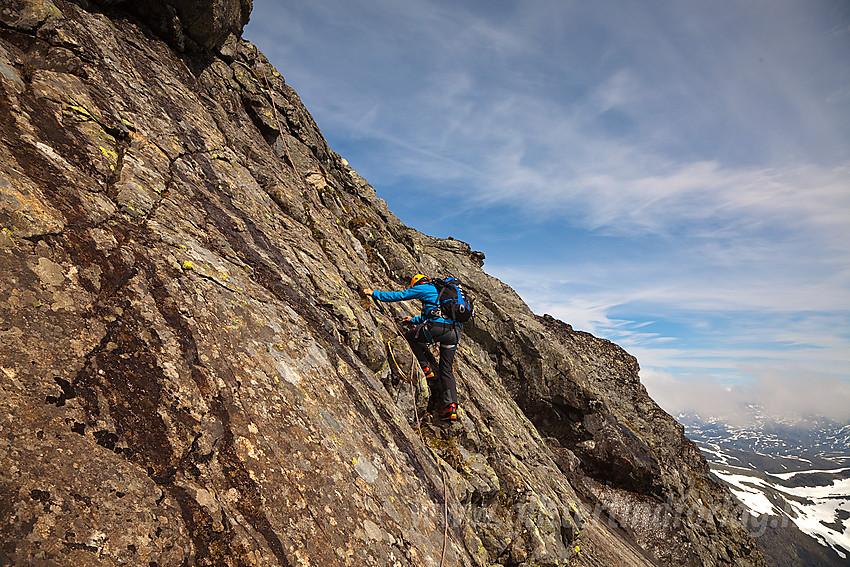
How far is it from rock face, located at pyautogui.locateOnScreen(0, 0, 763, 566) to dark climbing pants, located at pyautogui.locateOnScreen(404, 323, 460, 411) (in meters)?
0.90

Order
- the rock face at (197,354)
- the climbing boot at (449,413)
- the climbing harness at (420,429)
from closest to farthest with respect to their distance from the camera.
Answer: the rock face at (197,354) → the climbing harness at (420,429) → the climbing boot at (449,413)

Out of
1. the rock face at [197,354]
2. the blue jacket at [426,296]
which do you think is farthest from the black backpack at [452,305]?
the rock face at [197,354]

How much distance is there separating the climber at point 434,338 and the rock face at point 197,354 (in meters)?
0.82

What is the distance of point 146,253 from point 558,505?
54.4ft

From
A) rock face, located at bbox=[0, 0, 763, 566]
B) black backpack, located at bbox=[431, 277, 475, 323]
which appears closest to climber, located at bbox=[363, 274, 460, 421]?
black backpack, located at bbox=[431, 277, 475, 323]

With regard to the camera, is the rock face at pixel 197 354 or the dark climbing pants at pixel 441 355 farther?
the dark climbing pants at pixel 441 355

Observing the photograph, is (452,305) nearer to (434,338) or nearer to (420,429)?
(434,338)

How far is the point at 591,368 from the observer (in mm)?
36750

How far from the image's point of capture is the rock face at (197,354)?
461 cm

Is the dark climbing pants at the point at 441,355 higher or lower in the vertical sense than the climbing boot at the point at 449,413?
higher

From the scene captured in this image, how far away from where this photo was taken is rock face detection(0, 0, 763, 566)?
181 inches

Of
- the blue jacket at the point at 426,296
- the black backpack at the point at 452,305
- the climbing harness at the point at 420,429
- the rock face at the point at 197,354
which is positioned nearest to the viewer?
the rock face at the point at 197,354

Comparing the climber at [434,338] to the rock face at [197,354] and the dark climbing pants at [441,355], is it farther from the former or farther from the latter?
the rock face at [197,354]

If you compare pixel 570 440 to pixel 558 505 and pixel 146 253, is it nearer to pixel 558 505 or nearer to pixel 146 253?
pixel 558 505
